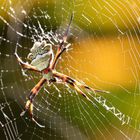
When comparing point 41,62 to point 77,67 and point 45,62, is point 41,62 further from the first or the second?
point 77,67

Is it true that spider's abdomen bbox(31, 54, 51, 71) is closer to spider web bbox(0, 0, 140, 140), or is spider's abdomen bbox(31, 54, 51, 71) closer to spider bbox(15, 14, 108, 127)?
spider bbox(15, 14, 108, 127)

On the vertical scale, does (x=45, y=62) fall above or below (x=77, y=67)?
above

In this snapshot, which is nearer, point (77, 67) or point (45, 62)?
point (45, 62)

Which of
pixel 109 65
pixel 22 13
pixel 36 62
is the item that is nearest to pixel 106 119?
pixel 109 65

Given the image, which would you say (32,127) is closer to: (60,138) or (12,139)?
(60,138)

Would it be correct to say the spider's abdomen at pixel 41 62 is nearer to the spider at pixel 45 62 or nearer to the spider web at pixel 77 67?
the spider at pixel 45 62

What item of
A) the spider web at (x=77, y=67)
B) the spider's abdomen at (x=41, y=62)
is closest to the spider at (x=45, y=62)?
the spider's abdomen at (x=41, y=62)

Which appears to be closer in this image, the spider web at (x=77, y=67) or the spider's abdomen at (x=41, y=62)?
the spider's abdomen at (x=41, y=62)

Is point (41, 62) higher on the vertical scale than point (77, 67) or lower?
higher

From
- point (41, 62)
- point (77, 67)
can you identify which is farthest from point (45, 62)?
point (77, 67)
